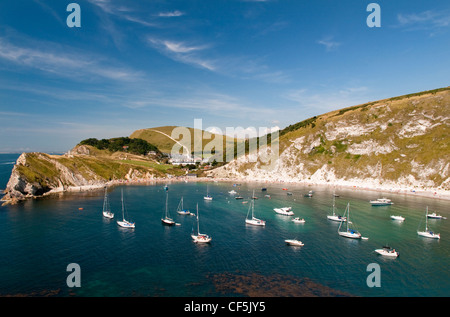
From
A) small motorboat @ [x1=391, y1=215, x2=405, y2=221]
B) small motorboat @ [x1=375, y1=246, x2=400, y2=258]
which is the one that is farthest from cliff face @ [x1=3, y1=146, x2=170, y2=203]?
small motorboat @ [x1=391, y1=215, x2=405, y2=221]

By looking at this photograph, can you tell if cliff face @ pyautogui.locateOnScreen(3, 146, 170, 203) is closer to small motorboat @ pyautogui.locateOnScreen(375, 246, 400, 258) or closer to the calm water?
the calm water

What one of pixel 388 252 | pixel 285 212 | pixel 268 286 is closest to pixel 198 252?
pixel 268 286

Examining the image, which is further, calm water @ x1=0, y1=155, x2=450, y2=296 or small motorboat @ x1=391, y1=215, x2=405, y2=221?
small motorboat @ x1=391, y1=215, x2=405, y2=221

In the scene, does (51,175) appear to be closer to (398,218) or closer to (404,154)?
(398,218)

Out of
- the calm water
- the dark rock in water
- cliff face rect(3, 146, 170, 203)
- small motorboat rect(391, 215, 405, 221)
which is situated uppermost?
cliff face rect(3, 146, 170, 203)

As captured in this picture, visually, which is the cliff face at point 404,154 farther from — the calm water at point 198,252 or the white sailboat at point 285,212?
the white sailboat at point 285,212

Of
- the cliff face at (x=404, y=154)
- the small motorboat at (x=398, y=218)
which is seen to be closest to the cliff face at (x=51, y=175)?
the small motorboat at (x=398, y=218)

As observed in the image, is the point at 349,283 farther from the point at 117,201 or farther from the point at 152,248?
the point at 117,201
